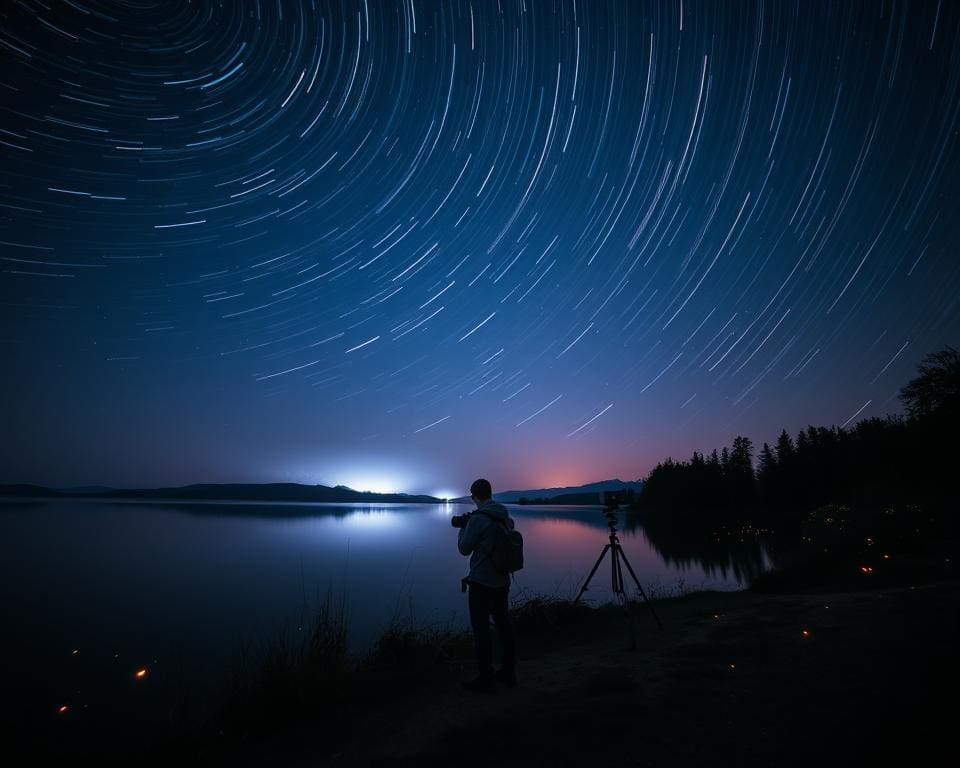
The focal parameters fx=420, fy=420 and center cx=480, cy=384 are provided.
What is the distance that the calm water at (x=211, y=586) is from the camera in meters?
9.84

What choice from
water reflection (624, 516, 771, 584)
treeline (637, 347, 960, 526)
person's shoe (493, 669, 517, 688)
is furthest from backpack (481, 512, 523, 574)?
treeline (637, 347, 960, 526)

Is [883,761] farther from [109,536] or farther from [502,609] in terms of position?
[109,536]

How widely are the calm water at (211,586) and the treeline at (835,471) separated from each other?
13872 millimetres

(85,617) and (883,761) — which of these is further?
(85,617)

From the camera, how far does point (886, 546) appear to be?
14.9 metres

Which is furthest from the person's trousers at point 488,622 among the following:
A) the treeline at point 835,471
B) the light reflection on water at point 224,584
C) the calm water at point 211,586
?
the treeline at point 835,471

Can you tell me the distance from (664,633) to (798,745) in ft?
15.9

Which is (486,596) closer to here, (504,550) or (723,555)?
(504,550)

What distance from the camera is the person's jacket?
5074mm

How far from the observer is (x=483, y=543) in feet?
16.9

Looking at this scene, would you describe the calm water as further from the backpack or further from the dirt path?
the backpack

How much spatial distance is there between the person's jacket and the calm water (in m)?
6.64

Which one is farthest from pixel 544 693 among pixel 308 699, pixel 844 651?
pixel 844 651

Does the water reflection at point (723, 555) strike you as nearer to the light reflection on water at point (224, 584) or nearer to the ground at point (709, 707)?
the light reflection on water at point (224, 584)
